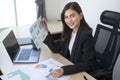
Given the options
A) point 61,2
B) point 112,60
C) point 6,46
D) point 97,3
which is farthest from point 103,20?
point 61,2

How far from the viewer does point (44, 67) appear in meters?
1.53

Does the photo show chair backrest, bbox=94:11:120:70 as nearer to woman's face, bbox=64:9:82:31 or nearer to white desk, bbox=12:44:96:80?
woman's face, bbox=64:9:82:31

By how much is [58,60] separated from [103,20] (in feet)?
2.01

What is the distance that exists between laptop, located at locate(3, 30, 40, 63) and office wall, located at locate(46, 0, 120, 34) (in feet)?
3.49

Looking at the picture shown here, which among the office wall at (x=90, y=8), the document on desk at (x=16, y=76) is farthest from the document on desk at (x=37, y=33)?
the office wall at (x=90, y=8)

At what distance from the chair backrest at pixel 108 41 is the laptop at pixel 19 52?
65cm

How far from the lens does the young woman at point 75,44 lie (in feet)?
4.84

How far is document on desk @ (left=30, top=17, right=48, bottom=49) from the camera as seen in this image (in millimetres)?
1697

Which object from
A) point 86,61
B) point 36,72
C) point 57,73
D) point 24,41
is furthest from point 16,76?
point 24,41

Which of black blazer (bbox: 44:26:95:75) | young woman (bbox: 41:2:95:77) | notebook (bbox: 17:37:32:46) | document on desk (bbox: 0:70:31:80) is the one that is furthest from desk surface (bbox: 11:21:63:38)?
document on desk (bbox: 0:70:31:80)

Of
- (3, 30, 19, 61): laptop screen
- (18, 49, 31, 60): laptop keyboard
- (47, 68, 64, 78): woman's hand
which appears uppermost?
(3, 30, 19, 61): laptop screen

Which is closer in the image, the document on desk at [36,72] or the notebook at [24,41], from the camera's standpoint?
the document on desk at [36,72]

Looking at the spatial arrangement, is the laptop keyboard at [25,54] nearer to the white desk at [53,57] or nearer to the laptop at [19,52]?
the laptop at [19,52]

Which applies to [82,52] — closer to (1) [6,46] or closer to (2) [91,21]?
(1) [6,46]
